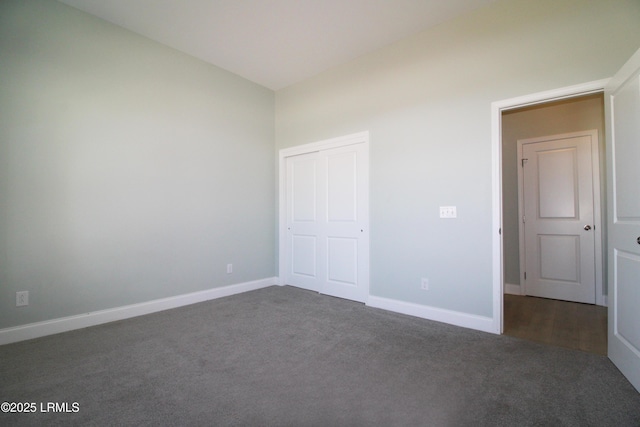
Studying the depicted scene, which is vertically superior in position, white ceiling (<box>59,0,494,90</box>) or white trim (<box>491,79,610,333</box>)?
white ceiling (<box>59,0,494,90</box>)

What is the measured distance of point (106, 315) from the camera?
293 centimetres

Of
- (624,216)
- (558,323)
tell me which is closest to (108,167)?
(624,216)

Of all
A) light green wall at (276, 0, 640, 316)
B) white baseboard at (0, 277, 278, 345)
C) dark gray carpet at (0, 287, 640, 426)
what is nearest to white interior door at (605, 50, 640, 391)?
dark gray carpet at (0, 287, 640, 426)

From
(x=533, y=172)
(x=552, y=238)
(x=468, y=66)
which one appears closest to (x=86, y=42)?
(x=468, y=66)

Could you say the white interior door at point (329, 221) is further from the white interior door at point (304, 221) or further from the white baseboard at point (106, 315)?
the white baseboard at point (106, 315)

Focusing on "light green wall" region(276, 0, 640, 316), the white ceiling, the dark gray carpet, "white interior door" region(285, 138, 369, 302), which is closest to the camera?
the dark gray carpet

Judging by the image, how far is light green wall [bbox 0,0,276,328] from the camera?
2.52 metres

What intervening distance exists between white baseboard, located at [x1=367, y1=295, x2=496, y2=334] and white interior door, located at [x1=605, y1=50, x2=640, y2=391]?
83 centimetres

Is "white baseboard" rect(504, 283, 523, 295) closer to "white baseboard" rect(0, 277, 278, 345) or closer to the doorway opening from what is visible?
the doorway opening

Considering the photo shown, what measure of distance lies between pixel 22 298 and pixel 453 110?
14.1 feet

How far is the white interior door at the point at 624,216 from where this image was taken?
1.75m

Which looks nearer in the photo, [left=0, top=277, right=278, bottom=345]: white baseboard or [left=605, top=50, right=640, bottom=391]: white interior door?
[left=605, top=50, right=640, bottom=391]: white interior door

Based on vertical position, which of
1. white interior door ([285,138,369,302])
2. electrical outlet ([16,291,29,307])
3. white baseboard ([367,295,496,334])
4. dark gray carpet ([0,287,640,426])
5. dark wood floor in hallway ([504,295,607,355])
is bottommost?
dark wood floor in hallway ([504,295,607,355])

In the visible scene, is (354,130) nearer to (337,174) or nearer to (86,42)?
(337,174)
